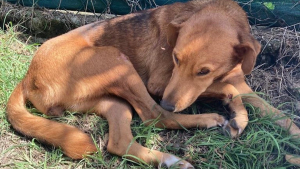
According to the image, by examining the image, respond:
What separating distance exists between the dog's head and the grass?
1.36 ft

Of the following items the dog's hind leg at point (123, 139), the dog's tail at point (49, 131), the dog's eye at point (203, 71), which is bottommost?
the dog's hind leg at point (123, 139)

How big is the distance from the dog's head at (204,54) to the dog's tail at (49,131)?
754 mm

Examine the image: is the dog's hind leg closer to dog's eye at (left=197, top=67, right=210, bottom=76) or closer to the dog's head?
the dog's head

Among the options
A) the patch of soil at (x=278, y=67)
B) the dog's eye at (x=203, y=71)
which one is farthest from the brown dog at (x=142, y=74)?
the patch of soil at (x=278, y=67)

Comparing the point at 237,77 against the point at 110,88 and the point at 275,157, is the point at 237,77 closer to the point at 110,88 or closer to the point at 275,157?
the point at 275,157

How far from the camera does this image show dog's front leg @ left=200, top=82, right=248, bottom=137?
10.9ft

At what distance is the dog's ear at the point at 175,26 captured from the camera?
3.22 meters

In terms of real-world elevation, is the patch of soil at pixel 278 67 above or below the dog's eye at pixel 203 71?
below

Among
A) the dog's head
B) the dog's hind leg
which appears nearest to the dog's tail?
the dog's hind leg

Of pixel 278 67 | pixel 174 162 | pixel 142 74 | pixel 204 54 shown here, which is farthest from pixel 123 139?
pixel 278 67

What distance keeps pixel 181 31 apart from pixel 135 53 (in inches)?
31.0

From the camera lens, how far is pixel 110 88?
11.4ft

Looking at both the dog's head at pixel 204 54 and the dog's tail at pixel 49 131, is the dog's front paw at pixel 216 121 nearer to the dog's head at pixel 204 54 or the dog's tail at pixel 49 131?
the dog's head at pixel 204 54

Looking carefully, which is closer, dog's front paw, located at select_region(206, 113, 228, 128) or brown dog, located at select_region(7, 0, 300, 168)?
brown dog, located at select_region(7, 0, 300, 168)
